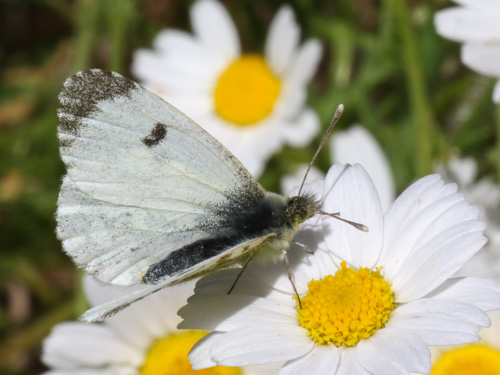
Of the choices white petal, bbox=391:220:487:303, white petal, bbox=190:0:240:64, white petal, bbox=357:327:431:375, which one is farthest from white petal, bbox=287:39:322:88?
white petal, bbox=357:327:431:375

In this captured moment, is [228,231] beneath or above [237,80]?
beneath

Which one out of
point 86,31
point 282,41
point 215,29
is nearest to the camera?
point 282,41

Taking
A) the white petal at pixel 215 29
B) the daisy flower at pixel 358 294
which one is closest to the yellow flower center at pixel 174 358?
the daisy flower at pixel 358 294

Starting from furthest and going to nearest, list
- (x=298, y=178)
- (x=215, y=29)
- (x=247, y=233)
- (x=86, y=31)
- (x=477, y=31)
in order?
(x=215, y=29), (x=86, y=31), (x=298, y=178), (x=477, y=31), (x=247, y=233)

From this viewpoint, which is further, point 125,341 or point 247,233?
point 125,341

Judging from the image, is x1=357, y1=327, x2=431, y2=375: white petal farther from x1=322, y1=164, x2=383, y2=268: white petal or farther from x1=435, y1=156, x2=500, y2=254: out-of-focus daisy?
x1=435, y1=156, x2=500, y2=254: out-of-focus daisy

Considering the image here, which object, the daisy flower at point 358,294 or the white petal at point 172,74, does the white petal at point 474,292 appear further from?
the white petal at point 172,74

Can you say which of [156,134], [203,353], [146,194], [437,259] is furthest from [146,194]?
[437,259]

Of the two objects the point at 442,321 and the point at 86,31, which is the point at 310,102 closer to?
the point at 86,31
